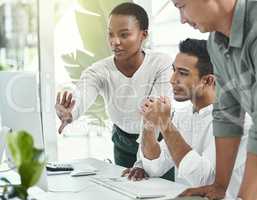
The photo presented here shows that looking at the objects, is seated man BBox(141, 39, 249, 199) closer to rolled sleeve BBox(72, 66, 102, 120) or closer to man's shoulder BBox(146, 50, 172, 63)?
man's shoulder BBox(146, 50, 172, 63)

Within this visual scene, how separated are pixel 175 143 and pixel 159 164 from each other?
0.43 feet

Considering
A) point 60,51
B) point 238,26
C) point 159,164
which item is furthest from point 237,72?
point 60,51

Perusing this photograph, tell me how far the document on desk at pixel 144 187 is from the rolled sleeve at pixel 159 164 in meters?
0.08

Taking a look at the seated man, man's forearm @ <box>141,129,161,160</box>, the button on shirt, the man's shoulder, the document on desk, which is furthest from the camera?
the man's shoulder

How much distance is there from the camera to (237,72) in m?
1.60

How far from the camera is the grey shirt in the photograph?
1502 millimetres

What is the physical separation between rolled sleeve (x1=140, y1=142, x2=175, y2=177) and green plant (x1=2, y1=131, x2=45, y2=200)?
1.32 metres

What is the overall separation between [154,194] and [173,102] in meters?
0.72

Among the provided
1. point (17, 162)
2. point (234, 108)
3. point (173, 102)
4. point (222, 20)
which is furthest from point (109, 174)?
point (17, 162)

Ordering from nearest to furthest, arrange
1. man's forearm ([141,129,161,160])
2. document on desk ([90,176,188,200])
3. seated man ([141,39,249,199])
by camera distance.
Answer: document on desk ([90,176,188,200]) → seated man ([141,39,249,199]) → man's forearm ([141,129,161,160])

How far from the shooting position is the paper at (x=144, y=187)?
1.62 meters

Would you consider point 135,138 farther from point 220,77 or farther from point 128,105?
point 220,77

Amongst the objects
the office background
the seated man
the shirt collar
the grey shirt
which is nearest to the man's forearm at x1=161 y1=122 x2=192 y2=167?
the seated man

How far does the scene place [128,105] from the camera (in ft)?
8.28
